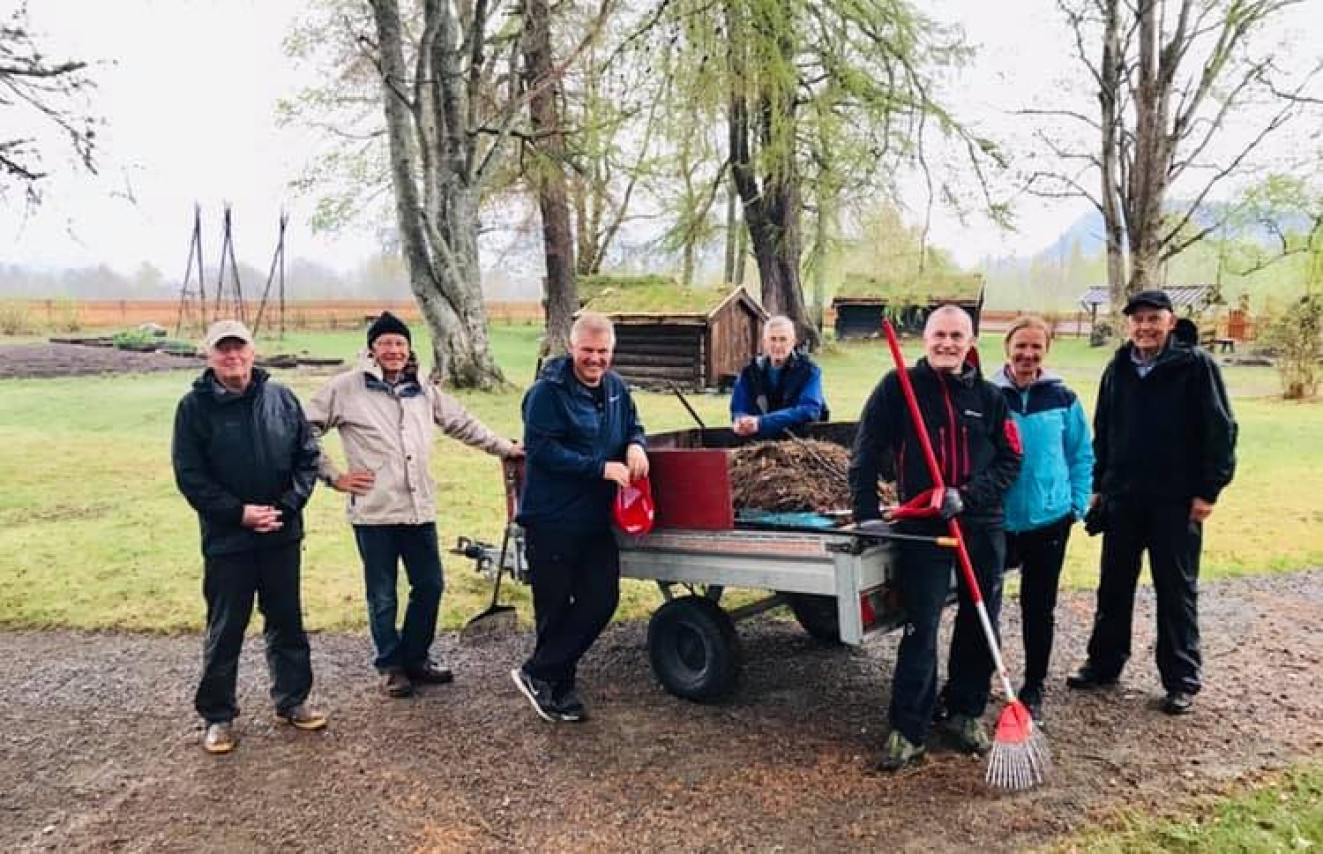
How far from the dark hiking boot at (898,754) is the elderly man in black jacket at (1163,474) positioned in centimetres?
127

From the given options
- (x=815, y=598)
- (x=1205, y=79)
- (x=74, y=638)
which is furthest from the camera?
(x=1205, y=79)

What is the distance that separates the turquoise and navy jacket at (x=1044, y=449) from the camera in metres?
3.85

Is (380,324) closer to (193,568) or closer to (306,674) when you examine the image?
(306,674)

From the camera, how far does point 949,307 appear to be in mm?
3496

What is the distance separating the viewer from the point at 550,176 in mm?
18422

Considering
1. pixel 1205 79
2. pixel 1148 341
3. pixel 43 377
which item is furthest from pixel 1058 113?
pixel 43 377

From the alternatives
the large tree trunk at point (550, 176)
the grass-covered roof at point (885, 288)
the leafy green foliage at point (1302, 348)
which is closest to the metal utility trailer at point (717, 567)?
the large tree trunk at point (550, 176)

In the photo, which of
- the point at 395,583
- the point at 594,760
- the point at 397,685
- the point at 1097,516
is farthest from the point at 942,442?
the point at 397,685

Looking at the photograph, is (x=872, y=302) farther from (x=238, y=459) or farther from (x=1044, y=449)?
(x=238, y=459)

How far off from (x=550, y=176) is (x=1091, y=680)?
15823 millimetres

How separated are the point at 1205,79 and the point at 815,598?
2076 cm

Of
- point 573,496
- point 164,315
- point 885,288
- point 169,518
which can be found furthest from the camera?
point 164,315

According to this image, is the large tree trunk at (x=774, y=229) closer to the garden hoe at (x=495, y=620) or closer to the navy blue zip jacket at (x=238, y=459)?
the garden hoe at (x=495, y=620)

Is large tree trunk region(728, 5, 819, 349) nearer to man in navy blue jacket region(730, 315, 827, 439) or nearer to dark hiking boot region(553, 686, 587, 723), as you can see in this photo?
man in navy blue jacket region(730, 315, 827, 439)
